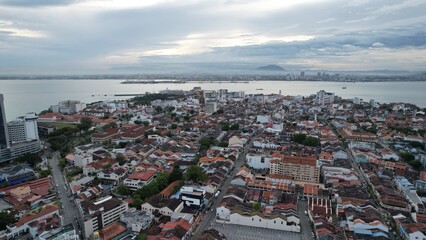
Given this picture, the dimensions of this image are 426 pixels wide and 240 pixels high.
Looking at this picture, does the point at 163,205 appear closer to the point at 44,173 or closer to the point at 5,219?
the point at 5,219

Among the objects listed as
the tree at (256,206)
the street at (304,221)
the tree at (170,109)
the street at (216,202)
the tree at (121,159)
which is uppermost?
the tree at (170,109)

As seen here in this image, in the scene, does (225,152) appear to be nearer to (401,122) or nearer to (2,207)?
(2,207)

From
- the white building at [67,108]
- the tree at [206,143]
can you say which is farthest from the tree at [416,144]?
the white building at [67,108]

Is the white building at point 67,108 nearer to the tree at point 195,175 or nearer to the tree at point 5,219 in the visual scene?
the tree at point 195,175

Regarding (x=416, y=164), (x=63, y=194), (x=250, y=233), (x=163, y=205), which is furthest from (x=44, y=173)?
(x=416, y=164)

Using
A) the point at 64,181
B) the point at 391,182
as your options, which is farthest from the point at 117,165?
the point at 391,182
